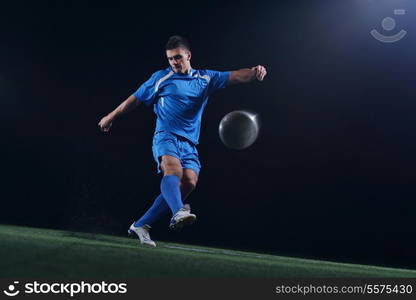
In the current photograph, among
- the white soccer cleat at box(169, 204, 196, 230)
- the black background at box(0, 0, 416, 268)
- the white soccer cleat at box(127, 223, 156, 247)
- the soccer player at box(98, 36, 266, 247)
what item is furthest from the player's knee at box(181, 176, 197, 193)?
the black background at box(0, 0, 416, 268)

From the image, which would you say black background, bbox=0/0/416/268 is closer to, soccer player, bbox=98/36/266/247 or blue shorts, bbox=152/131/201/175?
soccer player, bbox=98/36/266/247

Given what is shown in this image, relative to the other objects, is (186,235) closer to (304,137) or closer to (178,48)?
(304,137)

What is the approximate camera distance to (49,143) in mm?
5992

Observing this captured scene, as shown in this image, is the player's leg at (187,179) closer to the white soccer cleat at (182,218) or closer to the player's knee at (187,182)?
the player's knee at (187,182)

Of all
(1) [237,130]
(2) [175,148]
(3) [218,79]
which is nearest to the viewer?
(2) [175,148]

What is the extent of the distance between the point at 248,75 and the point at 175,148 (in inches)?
30.6

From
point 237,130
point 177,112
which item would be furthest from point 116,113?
point 237,130

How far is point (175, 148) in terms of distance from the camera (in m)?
4.20

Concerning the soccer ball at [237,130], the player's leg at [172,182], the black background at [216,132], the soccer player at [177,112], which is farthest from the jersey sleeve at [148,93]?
the black background at [216,132]

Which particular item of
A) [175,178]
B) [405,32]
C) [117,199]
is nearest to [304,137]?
[405,32]

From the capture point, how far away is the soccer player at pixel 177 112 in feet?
13.8

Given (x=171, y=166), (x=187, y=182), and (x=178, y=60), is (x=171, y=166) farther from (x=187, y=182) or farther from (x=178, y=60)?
(x=178, y=60)

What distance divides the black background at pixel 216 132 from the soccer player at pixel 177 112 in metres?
1.39

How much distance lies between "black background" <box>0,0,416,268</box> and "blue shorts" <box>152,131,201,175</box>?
1513mm
